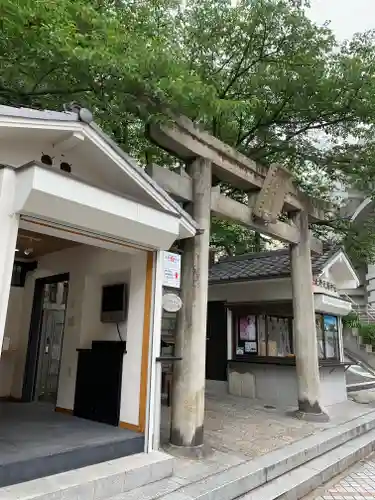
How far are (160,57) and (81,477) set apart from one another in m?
4.55

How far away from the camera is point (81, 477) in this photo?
10.7 ft

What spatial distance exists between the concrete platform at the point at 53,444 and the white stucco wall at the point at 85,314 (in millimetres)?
372

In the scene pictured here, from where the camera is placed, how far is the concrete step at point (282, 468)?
353 centimetres

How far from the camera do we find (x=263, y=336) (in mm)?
9102

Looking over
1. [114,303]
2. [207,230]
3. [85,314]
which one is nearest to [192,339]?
[114,303]

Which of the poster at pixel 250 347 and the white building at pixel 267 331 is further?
the poster at pixel 250 347

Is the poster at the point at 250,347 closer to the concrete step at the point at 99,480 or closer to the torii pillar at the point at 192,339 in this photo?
the torii pillar at the point at 192,339

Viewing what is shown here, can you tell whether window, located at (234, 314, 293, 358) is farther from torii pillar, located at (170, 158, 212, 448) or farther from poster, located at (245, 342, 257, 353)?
torii pillar, located at (170, 158, 212, 448)

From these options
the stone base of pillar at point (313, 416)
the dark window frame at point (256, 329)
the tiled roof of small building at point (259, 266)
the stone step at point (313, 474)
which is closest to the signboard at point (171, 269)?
the stone step at point (313, 474)

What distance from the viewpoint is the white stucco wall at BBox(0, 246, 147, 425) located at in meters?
4.51

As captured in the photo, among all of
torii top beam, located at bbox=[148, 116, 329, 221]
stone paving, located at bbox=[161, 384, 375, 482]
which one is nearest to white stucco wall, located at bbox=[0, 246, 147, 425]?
stone paving, located at bbox=[161, 384, 375, 482]

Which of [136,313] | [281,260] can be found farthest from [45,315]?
[281,260]

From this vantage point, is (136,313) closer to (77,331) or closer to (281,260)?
(77,331)

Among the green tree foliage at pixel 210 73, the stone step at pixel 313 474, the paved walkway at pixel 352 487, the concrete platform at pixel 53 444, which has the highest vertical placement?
→ the green tree foliage at pixel 210 73
